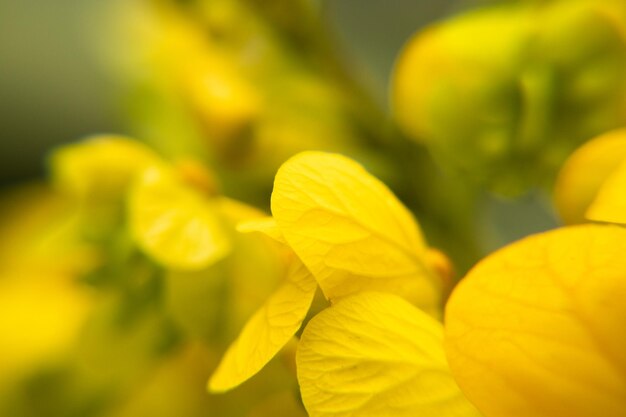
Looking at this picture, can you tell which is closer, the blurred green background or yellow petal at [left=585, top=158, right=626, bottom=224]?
yellow petal at [left=585, top=158, right=626, bottom=224]

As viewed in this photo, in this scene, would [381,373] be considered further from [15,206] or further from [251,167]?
[15,206]

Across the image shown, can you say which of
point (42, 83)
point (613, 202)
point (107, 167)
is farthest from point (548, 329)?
point (42, 83)

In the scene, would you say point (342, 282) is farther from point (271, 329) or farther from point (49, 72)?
point (49, 72)

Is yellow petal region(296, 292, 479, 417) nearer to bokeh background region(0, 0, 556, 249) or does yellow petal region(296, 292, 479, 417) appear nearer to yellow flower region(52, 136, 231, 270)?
yellow flower region(52, 136, 231, 270)

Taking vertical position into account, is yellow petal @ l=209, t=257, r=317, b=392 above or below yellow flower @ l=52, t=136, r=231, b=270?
below

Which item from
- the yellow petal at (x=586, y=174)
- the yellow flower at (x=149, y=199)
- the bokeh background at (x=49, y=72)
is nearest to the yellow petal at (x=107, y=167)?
the yellow flower at (x=149, y=199)

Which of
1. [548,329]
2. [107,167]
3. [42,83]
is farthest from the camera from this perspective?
[42,83]

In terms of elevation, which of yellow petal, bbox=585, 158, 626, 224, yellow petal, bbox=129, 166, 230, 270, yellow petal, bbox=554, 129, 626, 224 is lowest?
yellow petal, bbox=554, 129, 626, 224

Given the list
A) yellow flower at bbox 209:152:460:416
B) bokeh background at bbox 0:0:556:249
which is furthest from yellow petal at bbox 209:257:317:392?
bokeh background at bbox 0:0:556:249
